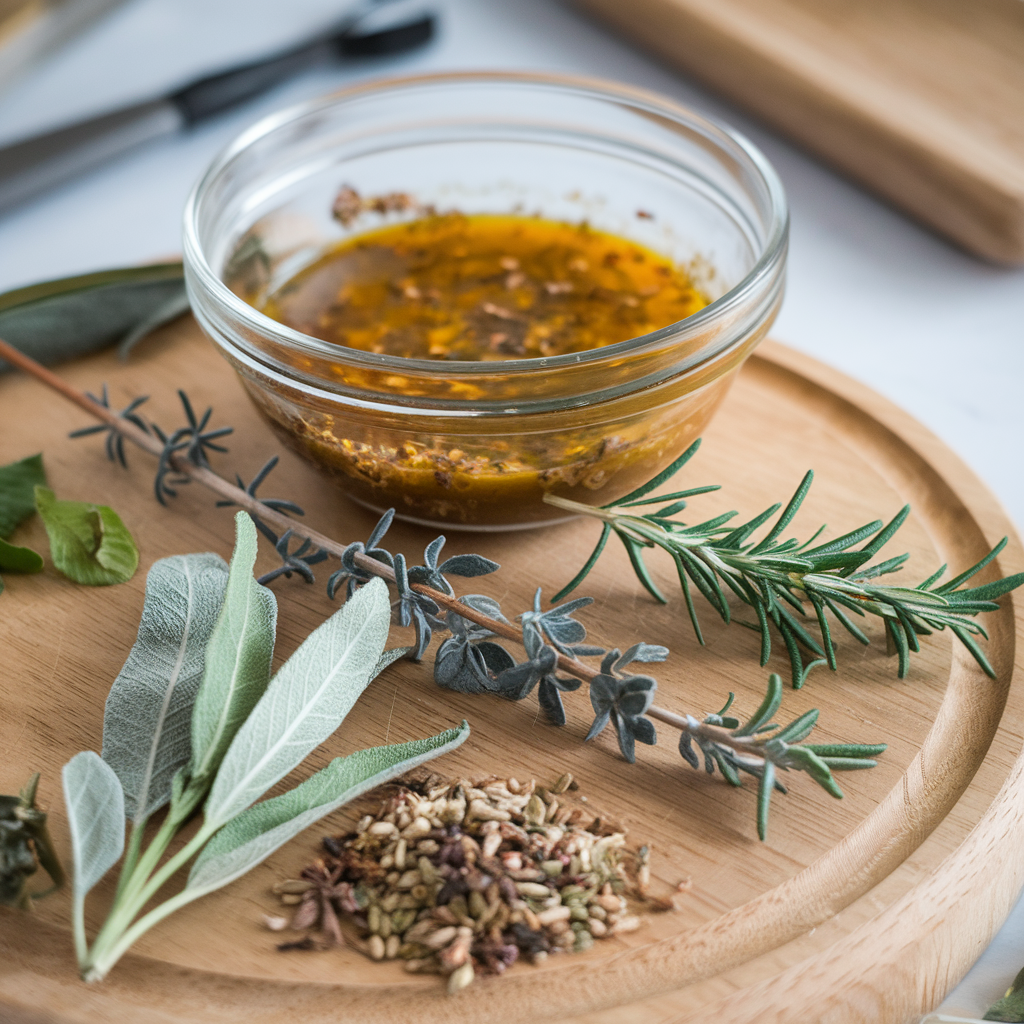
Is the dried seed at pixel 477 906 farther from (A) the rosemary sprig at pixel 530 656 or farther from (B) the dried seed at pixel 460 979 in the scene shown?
(A) the rosemary sprig at pixel 530 656

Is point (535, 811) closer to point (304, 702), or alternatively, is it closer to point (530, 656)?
point (530, 656)

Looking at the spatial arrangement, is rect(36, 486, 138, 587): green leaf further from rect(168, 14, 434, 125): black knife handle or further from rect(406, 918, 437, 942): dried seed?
rect(168, 14, 434, 125): black knife handle

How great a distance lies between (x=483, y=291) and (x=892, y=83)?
126 centimetres

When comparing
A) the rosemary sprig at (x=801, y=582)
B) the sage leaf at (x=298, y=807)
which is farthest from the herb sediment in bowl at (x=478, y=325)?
the sage leaf at (x=298, y=807)

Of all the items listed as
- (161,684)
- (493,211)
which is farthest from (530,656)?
(493,211)

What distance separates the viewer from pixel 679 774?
114cm

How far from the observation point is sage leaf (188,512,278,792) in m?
1.04

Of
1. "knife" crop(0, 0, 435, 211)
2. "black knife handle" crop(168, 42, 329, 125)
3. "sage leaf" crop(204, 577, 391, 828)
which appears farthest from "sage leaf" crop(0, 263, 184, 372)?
"sage leaf" crop(204, 577, 391, 828)

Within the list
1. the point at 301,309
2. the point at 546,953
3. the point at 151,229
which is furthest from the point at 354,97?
the point at 546,953

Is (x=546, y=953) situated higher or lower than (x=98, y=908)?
higher

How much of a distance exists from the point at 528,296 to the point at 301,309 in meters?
0.35

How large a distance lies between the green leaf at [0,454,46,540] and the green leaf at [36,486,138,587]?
60 millimetres

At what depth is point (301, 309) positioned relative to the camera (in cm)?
162

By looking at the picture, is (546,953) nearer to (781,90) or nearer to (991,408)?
(991,408)
